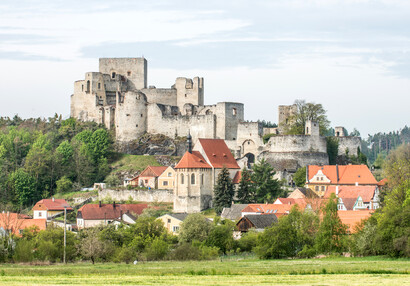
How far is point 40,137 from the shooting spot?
9319 centimetres

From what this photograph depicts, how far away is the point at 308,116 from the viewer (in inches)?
3479

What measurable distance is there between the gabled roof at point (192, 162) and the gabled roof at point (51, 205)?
39.1 ft

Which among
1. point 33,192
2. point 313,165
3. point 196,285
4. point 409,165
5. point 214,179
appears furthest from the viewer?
point 33,192

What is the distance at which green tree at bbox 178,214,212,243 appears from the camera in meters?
59.6

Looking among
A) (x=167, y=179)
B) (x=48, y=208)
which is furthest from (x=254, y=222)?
(x=48, y=208)

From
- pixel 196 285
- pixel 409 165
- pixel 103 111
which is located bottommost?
pixel 196 285

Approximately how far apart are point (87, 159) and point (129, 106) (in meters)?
7.46

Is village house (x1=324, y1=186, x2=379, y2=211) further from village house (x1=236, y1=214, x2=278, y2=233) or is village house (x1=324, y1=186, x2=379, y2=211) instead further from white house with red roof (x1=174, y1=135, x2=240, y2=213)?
white house with red roof (x1=174, y1=135, x2=240, y2=213)

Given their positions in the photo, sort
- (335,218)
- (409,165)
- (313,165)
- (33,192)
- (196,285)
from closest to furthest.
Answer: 1. (196,285)
2. (335,218)
3. (409,165)
4. (313,165)
5. (33,192)

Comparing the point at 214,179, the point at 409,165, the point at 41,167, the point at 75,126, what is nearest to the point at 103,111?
the point at 75,126

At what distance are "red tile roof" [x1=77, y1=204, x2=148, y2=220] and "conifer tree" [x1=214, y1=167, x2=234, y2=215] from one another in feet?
22.7

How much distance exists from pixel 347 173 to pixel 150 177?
737 inches

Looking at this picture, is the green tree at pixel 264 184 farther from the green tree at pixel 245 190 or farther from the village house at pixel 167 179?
the village house at pixel 167 179

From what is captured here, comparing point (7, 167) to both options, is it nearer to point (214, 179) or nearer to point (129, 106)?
point (129, 106)
